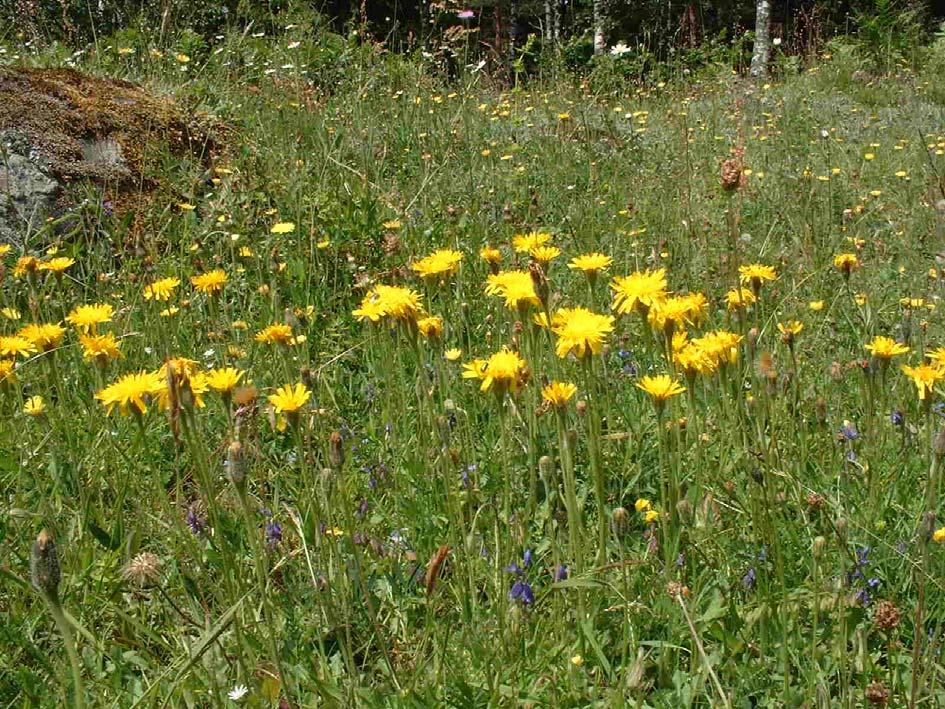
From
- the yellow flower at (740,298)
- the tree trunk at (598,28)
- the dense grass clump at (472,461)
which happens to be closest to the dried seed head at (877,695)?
the dense grass clump at (472,461)

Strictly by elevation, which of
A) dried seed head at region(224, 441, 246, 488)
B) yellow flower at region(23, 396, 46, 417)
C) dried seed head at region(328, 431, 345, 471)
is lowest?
yellow flower at region(23, 396, 46, 417)

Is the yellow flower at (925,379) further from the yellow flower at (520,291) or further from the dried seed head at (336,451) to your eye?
the dried seed head at (336,451)

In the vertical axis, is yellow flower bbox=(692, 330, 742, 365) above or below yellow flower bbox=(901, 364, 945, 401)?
above

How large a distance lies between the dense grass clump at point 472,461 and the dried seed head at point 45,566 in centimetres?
1

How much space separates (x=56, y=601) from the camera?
81 centimetres

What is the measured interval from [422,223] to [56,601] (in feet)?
8.75

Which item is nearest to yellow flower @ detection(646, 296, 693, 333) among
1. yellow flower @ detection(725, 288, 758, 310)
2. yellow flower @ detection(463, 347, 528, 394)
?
yellow flower @ detection(725, 288, 758, 310)

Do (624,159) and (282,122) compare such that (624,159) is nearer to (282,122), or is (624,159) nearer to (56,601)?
(282,122)

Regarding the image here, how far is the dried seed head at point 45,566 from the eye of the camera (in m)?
0.82

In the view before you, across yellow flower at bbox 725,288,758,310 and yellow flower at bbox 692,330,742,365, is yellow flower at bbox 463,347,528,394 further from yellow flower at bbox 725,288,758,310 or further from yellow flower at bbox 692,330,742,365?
yellow flower at bbox 725,288,758,310

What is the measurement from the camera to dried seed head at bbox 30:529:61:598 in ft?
2.68

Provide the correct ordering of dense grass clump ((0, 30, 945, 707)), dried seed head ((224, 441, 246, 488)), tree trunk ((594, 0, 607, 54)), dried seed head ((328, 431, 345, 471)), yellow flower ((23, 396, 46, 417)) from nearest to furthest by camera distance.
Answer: dried seed head ((224, 441, 246, 488)) → dried seed head ((328, 431, 345, 471)) → dense grass clump ((0, 30, 945, 707)) → yellow flower ((23, 396, 46, 417)) → tree trunk ((594, 0, 607, 54))

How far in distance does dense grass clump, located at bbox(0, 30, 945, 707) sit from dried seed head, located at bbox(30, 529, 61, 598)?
0.04 feet

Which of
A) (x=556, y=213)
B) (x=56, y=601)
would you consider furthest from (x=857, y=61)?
(x=56, y=601)
